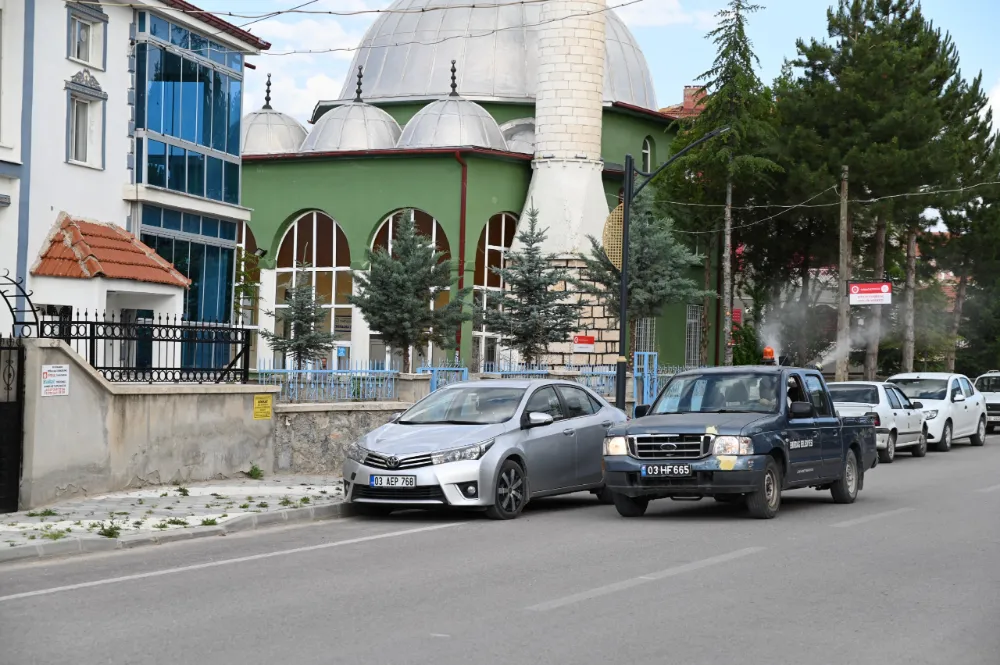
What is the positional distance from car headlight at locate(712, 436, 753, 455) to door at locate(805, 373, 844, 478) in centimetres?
184

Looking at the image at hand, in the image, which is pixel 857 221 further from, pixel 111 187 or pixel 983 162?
pixel 111 187

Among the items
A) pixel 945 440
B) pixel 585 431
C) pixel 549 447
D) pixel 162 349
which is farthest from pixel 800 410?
pixel 945 440

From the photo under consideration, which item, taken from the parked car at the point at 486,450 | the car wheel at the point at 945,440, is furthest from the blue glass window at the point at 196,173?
the car wheel at the point at 945,440

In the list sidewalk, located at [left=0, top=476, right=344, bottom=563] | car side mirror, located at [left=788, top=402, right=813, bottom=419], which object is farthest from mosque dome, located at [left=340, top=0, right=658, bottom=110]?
car side mirror, located at [left=788, top=402, right=813, bottom=419]

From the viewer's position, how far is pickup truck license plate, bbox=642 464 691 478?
46.1ft

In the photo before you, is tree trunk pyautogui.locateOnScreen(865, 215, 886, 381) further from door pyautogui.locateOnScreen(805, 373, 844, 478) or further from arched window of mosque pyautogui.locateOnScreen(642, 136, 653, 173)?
door pyautogui.locateOnScreen(805, 373, 844, 478)

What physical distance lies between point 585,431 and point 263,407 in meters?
5.26

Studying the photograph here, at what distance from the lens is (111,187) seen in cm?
2430

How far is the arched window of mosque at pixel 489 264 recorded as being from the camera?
44.7m

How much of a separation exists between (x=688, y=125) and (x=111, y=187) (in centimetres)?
2874

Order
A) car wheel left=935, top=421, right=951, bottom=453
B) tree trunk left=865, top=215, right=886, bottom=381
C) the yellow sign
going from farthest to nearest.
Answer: tree trunk left=865, top=215, right=886, bottom=381, car wheel left=935, top=421, right=951, bottom=453, the yellow sign

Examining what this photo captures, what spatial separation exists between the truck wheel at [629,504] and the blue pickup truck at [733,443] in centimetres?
1

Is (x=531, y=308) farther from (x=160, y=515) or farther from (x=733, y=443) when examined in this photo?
(x=160, y=515)

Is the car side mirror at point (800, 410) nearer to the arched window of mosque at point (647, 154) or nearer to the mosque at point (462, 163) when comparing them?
the mosque at point (462, 163)
